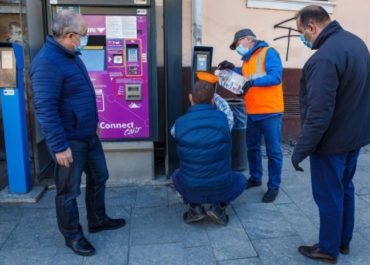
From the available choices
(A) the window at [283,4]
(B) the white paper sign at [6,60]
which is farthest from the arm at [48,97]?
(A) the window at [283,4]

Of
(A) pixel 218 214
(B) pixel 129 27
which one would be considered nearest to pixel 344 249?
(A) pixel 218 214

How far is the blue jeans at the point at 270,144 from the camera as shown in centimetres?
375

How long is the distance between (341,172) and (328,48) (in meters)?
0.84

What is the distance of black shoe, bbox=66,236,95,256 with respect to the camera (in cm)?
286

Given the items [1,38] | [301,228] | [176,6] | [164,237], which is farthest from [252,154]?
[1,38]

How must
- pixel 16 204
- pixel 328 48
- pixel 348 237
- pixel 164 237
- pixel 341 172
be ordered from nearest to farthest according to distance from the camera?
1. pixel 328 48
2. pixel 341 172
3. pixel 348 237
4. pixel 164 237
5. pixel 16 204

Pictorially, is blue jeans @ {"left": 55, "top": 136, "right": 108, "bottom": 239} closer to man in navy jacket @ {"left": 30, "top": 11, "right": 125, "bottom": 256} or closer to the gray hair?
man in navy jacket @ {"left": 30, "top": 11, "right": 125, "bottom": 256}

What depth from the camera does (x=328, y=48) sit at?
7.71 feet

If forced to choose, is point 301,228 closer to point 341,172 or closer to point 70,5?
point 341,172

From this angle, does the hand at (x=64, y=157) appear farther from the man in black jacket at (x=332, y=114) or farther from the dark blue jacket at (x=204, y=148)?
the man in black jacket at (x=332, y=114)

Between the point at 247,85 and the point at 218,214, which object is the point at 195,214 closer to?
the point at 218,214

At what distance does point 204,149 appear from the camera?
3.04 meters

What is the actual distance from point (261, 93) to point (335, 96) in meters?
1.37

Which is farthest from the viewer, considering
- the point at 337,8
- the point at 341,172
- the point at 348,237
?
the point at 337,8
